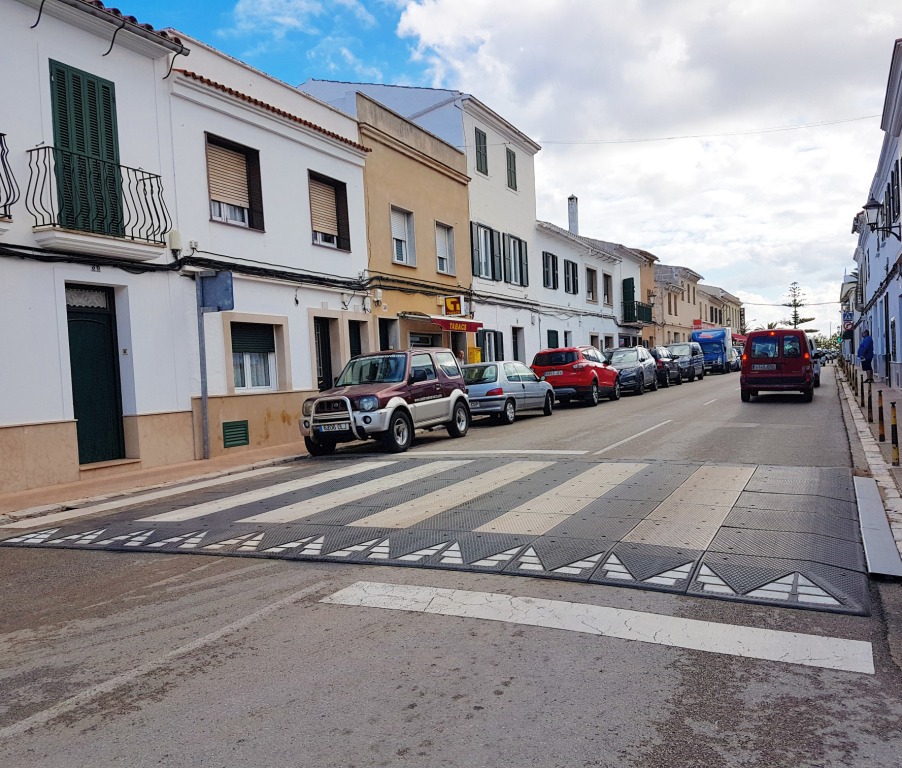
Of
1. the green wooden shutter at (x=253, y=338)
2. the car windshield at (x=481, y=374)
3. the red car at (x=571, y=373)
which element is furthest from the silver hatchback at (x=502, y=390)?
the green wooden shutter at (x=253, y=338)

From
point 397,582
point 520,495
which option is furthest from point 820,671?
point 520,495

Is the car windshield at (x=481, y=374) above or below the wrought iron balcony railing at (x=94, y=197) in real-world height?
below

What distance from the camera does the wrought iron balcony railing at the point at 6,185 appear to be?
33.0 feet

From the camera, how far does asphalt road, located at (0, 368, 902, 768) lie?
116 inches

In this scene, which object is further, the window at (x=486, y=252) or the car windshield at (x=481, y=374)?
the window at (x=486, y=252)

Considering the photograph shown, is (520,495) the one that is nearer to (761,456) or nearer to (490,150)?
(761,456)

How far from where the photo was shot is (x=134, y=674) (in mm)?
3768

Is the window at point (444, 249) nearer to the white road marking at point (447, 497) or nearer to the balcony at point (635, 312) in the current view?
the white road marking at point (447, 497)

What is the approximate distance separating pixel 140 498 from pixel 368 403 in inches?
153

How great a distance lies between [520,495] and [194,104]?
10.2 meters

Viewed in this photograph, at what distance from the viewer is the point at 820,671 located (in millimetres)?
3570

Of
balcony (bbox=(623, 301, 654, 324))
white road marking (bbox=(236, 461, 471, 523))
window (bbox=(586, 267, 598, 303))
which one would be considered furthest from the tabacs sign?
balcony (bbox=(623, 301, 654, 324))

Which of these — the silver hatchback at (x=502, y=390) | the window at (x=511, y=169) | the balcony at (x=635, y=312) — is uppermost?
the window at (x=511, y=169)

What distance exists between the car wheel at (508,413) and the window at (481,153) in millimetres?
10823
